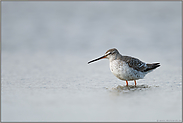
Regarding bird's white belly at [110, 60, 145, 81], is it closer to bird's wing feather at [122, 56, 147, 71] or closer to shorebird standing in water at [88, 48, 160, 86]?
shorebird standing in water at [88, 48, 160, 86]

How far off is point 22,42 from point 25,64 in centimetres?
306

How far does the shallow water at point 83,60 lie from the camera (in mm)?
5047

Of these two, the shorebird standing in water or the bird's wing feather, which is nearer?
the shorebird standing in water

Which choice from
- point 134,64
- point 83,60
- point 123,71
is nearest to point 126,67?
point 123,71

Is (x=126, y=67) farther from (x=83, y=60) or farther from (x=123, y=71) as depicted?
(x=83, y=60)

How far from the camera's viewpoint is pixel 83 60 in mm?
10039

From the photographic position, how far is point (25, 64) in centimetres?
938

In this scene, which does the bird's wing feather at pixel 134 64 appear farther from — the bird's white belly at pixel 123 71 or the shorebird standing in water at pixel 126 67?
the bird's white belly at pixel 123 71

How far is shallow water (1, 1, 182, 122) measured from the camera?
16.6 ft

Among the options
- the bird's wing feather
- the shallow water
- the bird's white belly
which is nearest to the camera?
the shallow water

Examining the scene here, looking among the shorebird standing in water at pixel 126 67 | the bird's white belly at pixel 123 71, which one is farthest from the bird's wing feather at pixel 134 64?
the bird's white belly at pixel 123 71

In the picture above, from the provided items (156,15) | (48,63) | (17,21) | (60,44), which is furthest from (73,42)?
(156,15)

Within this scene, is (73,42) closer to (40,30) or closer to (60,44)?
(60,44)

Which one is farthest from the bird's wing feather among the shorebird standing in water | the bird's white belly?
the bird's white belly
